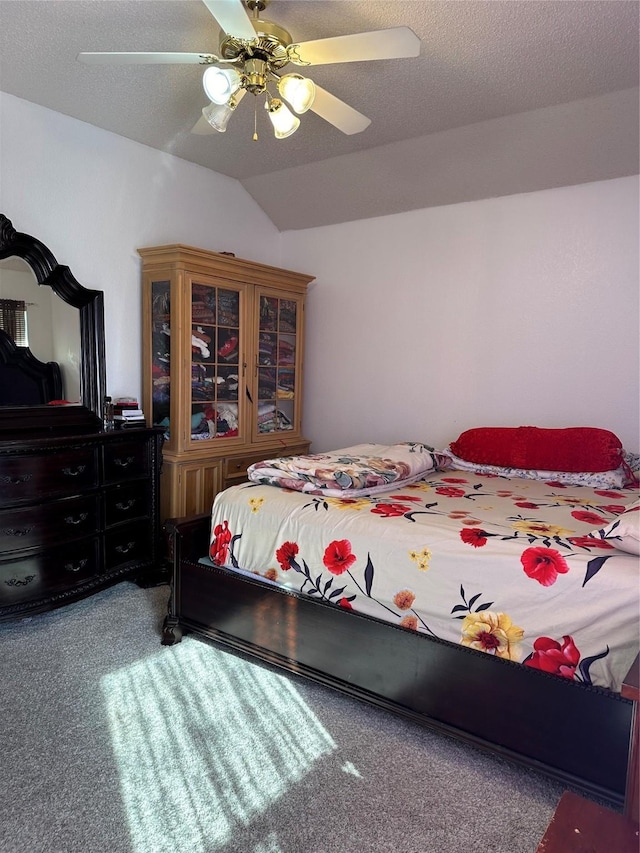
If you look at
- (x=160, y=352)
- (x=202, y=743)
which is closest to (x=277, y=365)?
(x=160, y=352)

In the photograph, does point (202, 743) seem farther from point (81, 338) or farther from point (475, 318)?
point (475, 318)

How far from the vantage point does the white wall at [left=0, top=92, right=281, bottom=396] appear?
2.78 meters

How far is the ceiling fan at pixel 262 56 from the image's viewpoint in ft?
5.44

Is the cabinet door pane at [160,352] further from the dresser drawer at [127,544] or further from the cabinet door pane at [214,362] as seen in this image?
the dresser drawer at [127,544]

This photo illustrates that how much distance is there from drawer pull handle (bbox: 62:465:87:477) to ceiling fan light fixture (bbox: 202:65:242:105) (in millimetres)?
1735

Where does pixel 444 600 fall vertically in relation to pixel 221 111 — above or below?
below

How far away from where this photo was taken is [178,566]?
236 cm

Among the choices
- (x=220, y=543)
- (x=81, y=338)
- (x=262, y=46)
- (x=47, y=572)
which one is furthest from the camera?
(x=81, y=338)

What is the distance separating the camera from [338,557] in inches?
77.8

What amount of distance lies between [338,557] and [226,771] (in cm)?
74

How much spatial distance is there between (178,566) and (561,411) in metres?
2.31

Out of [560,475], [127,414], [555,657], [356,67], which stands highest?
[356,67]

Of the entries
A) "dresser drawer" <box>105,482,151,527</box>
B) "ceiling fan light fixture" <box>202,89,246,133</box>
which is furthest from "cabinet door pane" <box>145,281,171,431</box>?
"ceiling fan light fixture" <box>202,89,246,133</box>

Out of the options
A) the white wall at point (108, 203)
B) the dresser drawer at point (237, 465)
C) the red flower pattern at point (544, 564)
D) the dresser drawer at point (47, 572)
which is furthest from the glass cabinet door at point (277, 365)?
the red flower pattern at point (544, 564)
